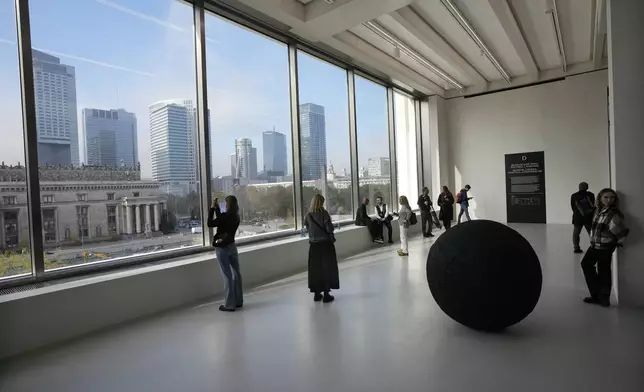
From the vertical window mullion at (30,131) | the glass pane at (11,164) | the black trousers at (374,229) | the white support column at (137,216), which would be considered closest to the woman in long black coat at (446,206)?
the black trousers at (374,229)

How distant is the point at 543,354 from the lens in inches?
136

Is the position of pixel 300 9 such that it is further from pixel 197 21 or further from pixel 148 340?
pixel 148 340

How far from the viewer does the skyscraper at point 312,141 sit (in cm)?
875

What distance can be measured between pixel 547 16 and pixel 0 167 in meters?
10.4

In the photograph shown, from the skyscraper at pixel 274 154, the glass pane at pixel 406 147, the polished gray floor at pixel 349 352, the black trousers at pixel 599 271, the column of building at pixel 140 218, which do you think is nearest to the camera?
the polished gray floor at pixel 349 352

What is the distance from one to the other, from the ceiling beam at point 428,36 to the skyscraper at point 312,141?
268 cm

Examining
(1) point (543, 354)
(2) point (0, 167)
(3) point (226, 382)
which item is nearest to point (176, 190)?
(2) point (0, 167)

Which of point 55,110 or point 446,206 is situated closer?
point 55,110

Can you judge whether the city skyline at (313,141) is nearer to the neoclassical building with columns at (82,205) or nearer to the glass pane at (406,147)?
the neoclassical building with columns at (82,205)

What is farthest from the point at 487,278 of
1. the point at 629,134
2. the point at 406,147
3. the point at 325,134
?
the point at 406,147

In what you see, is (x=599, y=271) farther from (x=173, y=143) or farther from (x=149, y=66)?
(x=149, y=66)

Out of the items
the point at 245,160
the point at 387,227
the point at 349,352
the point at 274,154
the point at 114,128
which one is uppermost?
the point at 114,128

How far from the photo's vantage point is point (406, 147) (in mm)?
14172

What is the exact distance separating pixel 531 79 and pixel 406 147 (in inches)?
186
